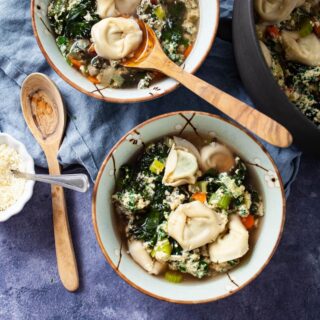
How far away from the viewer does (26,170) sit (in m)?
1.96

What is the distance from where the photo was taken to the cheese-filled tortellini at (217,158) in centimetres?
184

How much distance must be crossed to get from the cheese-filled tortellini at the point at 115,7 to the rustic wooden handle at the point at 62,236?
61cm

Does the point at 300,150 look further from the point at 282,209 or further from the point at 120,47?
the point at 120,47

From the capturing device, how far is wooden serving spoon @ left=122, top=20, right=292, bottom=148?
1524 mm

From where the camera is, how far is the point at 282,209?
5.67ft

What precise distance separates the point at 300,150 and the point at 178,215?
548 mm

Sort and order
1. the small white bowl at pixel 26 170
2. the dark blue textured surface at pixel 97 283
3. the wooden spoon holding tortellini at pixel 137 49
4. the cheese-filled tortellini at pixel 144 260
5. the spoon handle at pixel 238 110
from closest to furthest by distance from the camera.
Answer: the spoon handle at pixel 238 110 → the wooden spoon holding tortellini at pixel 137 49 → the cheese-filled tortellini at pixel 144 260 → the small white bowl at pixel 26 170 → the dark blue textured surface at pixel 97 283

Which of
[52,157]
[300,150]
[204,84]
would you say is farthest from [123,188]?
[300,150]

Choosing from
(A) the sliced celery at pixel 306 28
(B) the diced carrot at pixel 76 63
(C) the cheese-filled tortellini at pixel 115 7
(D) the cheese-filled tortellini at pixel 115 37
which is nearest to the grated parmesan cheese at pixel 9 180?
(B) the diced carrot at pixel 76 63

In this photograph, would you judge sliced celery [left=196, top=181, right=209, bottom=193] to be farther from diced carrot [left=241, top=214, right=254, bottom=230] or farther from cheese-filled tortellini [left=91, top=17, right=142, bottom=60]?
cheese-filled tortellini [left=91, top=17, right=142, bottom=60]

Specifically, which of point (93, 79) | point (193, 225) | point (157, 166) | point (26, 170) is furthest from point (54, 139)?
point (193, 225)

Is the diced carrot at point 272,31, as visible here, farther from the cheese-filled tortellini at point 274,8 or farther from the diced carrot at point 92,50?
the diced carrot at point 92,50

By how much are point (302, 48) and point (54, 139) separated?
1.05m

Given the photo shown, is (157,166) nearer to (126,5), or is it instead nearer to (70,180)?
(70,180)
